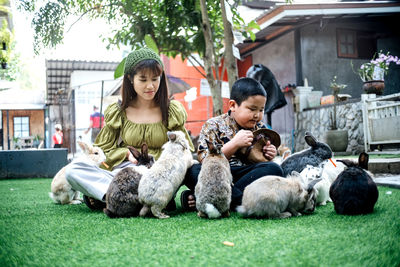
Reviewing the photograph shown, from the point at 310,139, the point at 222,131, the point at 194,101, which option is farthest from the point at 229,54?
the point at 194,101

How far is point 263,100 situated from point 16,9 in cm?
224

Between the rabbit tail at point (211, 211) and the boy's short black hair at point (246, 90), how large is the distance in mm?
1048

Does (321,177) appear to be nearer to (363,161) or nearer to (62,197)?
(363,161)

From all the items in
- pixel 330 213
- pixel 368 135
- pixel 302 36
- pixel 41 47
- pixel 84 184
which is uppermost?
pixel 302 36

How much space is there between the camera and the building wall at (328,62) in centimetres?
1064

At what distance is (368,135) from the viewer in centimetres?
763

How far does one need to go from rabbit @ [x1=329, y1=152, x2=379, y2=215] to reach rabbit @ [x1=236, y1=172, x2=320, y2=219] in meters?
0.21

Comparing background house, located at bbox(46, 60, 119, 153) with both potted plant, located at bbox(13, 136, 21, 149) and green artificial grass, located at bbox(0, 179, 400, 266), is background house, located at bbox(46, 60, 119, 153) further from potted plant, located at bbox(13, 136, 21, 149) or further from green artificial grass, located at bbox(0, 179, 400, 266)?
green artificial grass, located at bbox(0, 179, 400, 266)

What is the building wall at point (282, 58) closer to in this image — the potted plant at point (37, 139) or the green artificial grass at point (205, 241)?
the potted plant at point (37, 139)

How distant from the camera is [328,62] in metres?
10.9

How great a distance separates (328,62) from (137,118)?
9.13m

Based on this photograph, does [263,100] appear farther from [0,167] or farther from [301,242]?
[0,167]

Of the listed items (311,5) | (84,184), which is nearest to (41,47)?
(84,184)

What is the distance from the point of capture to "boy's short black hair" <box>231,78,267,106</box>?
9.64 feet
